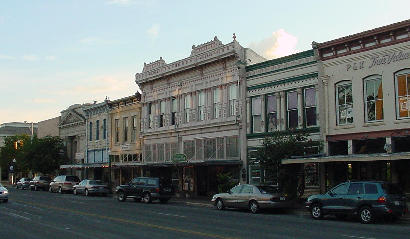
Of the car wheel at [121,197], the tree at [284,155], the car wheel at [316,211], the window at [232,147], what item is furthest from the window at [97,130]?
the car wheel at [316,211]

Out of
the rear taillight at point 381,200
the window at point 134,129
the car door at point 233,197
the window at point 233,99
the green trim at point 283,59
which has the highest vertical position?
the green trim at point 283,59

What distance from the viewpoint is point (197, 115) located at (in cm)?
3803

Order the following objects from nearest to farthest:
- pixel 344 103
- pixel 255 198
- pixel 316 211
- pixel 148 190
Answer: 1. pixel 316 211
2. pixel 255 198
3. pixel 344 103
4. pixel 148 190

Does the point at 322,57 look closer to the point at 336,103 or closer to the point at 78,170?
the point at 336,103

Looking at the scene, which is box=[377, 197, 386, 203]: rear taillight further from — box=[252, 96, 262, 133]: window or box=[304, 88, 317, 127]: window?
box=[252, 96, 262, 133]: window

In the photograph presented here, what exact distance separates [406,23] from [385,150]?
6.34 meters

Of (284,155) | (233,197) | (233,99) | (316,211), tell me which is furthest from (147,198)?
(316,211)

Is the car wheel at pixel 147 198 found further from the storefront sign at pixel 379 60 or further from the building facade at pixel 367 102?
the storefront sign at pixel 379 60

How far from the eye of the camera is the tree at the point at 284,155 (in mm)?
26516

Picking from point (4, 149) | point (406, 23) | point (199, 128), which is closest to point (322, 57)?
point (406, 23)

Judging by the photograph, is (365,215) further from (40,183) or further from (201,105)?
(40,183)

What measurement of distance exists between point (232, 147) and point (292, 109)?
5.70m

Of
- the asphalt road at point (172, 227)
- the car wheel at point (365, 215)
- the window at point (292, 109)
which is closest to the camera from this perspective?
the asphalt road at point (172, 227)

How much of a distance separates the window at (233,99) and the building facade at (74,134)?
24.8 metres
